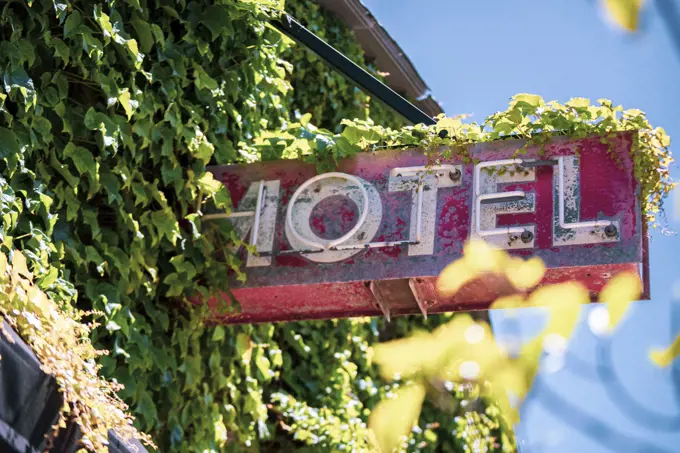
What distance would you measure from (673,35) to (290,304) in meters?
3.89

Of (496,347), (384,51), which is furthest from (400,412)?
(384,51)

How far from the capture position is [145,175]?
15.7ft

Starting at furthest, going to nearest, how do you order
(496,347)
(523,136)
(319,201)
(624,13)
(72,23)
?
1. (319,201)
2. (523,136)
3. (72,23)
4. (496,347)
5. (624,13)

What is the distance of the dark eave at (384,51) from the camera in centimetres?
783

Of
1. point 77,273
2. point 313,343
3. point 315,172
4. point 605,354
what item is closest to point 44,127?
point 77,273

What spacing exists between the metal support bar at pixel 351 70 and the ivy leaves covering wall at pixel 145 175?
0.13 meters

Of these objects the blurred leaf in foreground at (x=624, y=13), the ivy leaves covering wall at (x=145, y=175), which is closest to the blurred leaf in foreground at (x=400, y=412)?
the blurred leaf in foreground at (x=624, y=13)

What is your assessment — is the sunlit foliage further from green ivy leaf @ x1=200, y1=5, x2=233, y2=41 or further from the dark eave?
the dark eave

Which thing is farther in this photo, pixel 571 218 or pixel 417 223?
pixel 417 223

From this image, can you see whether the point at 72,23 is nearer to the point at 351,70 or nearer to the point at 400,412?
the point at 351,70

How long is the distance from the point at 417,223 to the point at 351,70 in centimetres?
111

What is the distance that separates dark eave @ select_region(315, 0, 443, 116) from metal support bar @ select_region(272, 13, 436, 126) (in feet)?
7.79

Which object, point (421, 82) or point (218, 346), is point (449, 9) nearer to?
point (218, 346)

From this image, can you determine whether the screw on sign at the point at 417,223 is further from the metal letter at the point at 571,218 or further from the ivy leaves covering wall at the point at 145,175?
the ivy leaves covering wall at the point at 145,175
